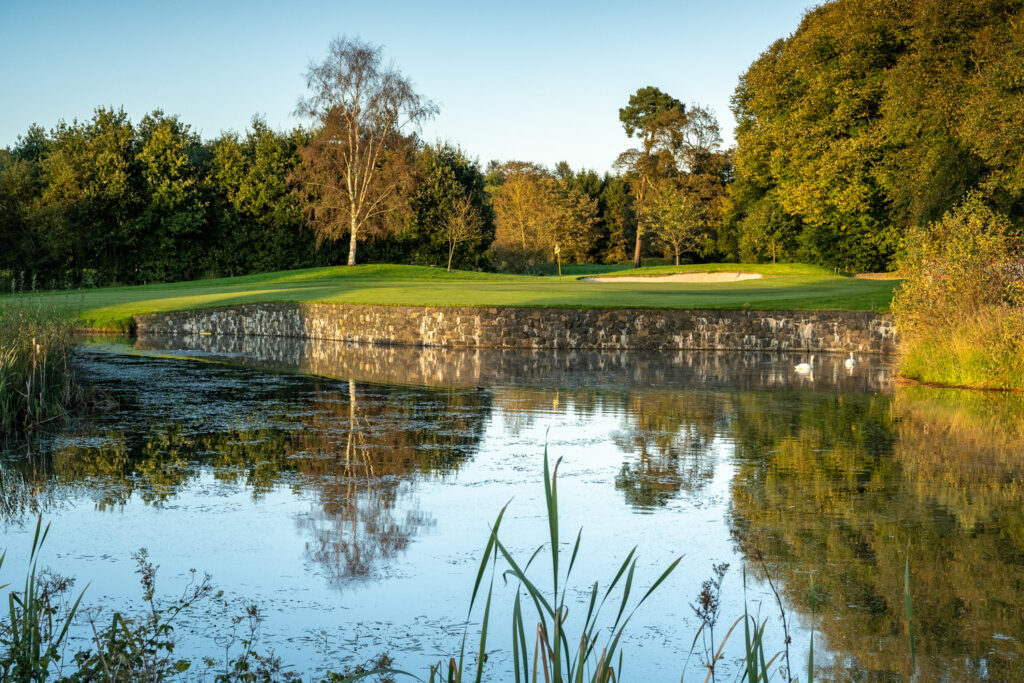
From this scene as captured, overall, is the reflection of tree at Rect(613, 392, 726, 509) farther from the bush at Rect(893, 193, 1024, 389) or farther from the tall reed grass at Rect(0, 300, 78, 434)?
the tall reed grass at Rect(0, 300, 78, 434)

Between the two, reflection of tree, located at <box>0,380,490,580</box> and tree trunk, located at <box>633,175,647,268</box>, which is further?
tree trunk, located at <box>633,175,647,268</box>

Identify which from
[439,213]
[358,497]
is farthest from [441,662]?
[439,213]

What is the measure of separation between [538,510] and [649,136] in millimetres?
58802

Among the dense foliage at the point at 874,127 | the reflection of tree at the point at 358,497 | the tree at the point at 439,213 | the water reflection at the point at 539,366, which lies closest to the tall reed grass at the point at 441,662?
the reflection of tree at the point at 358,497

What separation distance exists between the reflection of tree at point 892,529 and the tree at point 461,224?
38512mm

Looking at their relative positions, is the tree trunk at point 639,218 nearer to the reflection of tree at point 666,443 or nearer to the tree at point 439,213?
the tree at point 439,213

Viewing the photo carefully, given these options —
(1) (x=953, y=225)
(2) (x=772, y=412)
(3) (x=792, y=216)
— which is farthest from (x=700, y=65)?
(2) (x=772, y=412)

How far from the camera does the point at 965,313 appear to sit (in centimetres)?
1410

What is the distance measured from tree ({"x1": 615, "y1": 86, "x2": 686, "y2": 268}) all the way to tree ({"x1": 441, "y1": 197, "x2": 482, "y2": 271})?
1465cm

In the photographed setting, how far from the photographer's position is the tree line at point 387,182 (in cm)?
3575

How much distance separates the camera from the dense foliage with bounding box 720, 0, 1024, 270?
78.8 feet

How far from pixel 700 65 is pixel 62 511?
1337 inches

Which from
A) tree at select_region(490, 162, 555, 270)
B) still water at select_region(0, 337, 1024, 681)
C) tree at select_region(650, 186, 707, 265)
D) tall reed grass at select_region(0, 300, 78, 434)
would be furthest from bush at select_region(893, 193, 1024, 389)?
tree at select_region(490, 162, 555, 270)

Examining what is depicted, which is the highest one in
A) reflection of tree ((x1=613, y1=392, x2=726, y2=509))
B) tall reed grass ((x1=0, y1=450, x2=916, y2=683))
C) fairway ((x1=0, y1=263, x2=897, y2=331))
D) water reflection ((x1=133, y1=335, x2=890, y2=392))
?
fairway ((x1=0, y1=263, x2=897, y2=331))
